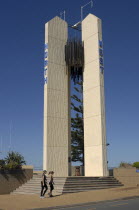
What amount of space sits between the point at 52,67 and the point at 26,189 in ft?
41.7

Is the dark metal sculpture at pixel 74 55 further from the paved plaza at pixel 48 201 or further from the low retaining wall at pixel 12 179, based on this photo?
the paved plaza at pixel 48 201

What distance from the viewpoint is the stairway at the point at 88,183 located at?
2183 centimetres

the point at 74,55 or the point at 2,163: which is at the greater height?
the point at 74,55

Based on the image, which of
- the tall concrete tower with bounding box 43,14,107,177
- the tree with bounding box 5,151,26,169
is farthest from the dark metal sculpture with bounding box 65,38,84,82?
the tree with bounding box 5,151,26,169

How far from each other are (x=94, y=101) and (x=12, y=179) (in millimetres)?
10751

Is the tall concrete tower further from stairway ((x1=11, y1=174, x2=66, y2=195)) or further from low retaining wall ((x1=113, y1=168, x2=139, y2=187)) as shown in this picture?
stairway ((x1=11, y1=174, x2=66, y2=195))

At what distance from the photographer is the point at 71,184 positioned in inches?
876

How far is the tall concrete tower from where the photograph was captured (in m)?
27.6

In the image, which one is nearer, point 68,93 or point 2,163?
point 2,163

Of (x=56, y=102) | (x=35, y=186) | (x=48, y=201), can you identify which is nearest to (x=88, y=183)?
(x=35, y=186)

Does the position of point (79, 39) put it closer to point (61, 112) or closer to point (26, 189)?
point (61, 112)

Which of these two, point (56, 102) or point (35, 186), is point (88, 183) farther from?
point (56, 102)

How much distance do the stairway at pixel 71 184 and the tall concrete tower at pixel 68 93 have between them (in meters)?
1.54

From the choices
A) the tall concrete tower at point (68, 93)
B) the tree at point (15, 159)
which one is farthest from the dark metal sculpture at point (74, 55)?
the tree at point (15, 159)
